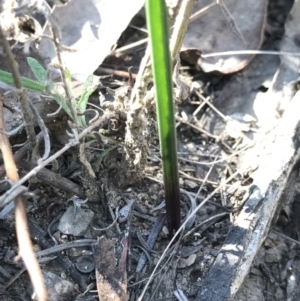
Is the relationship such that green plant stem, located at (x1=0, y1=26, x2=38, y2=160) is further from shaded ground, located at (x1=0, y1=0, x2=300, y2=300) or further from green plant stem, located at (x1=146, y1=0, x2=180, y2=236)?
green plant stem, located at (x1=146, y1=0, x2=180, y2=236)

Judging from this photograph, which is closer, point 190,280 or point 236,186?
point 190,280

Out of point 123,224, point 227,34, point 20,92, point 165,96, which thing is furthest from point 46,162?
point 227,34

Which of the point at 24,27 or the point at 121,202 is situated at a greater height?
the point at 24,27

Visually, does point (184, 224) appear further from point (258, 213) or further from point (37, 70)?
point (37, 70)

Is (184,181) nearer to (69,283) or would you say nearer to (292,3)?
(69,283)

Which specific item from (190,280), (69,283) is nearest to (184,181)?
(190,280)
